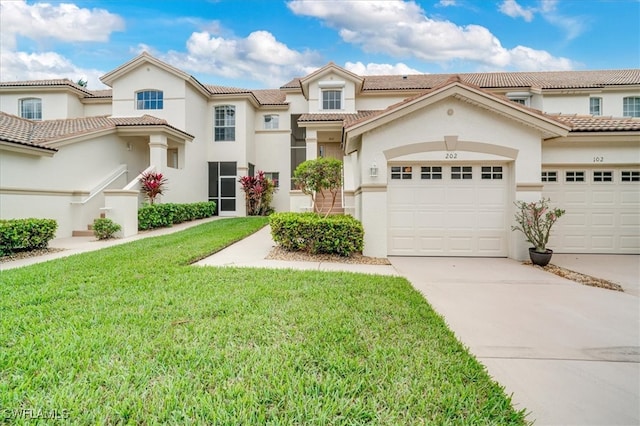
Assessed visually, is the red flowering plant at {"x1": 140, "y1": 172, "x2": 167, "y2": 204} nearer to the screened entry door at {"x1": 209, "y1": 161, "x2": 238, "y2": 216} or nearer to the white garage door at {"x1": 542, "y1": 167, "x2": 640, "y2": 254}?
the screened entry door at {"x1": 209, "y1": 161, "x2": 238, "y2": 216}

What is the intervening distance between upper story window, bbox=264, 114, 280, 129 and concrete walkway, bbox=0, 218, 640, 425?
14679mm

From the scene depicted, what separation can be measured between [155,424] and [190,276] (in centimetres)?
402

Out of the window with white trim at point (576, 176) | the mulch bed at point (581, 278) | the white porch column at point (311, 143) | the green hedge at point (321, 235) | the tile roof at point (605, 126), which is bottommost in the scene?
the mulch bed at point (581, 278)

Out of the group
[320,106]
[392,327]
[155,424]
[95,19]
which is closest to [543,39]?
[320,106]

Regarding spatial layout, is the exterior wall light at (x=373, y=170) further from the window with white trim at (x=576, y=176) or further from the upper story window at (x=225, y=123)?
the upper story window at (x=225, y=123)

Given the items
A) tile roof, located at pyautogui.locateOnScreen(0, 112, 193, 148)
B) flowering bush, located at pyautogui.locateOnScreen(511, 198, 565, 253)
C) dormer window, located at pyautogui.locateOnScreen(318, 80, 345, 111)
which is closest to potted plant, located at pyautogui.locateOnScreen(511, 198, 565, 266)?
flowering bush, located at pyautogui.locateOnScreen(511, 198, 565, 253)

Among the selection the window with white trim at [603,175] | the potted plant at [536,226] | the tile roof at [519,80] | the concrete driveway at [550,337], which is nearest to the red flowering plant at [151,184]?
the tile roof at [519,80]

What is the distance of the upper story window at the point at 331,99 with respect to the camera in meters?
18.6

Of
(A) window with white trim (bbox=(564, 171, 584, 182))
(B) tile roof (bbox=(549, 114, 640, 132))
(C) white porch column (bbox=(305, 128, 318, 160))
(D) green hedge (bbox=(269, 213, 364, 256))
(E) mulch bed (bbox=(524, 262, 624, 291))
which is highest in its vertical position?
(C) white porch column (bbox=(305, 128, 318, 160))

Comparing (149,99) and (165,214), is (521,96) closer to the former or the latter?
(165,214)

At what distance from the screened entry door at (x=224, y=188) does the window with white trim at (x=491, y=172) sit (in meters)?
14.8

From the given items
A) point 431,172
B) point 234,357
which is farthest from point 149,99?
point 234,357

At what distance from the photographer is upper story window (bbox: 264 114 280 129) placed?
2111 centimetres

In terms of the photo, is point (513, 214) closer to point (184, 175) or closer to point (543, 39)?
point (543, 39)
